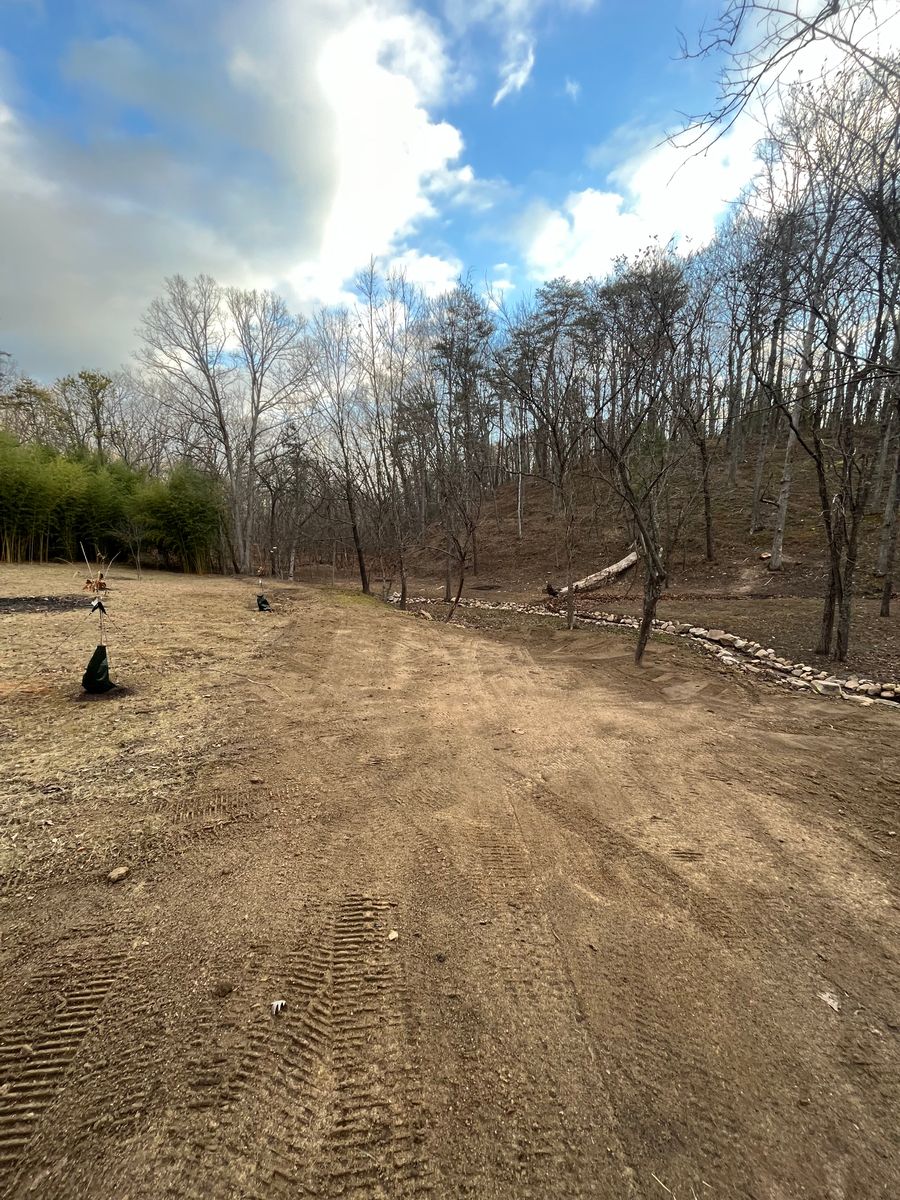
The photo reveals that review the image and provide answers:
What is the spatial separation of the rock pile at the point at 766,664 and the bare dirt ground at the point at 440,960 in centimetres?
133

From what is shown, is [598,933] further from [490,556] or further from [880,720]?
[490,556]

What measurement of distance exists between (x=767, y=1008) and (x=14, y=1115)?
2.54 metres

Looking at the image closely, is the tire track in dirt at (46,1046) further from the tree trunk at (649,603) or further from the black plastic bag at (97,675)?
the tree trunk at (649,603)

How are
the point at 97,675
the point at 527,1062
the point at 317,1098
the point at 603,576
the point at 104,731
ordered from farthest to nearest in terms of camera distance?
the point at 603,576
the point at 97,675
the point at 104,731
the point at 527,1062
the point at 317,1098

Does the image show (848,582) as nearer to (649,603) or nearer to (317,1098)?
(649,603)

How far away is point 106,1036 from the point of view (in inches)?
65.2

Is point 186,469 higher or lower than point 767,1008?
higher

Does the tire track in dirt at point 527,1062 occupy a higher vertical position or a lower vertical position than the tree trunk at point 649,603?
lower

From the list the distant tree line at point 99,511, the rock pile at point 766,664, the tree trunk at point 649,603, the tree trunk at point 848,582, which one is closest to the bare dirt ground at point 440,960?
the rock pile at point 766,664

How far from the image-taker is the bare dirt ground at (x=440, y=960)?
4.60 ft

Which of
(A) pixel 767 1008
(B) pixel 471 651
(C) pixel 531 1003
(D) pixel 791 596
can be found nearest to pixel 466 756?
(C) pixel 531 1003

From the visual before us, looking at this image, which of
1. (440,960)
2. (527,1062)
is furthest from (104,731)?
(527,1062)

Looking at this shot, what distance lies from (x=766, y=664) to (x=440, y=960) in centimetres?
664

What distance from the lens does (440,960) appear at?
6.70ft
